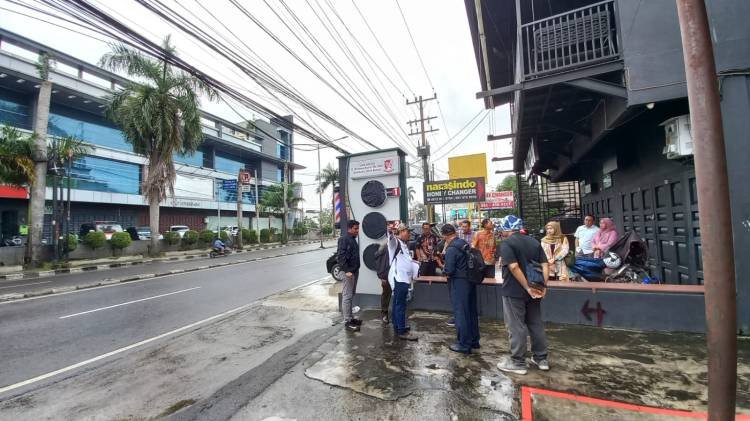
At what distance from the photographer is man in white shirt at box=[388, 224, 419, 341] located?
475cm

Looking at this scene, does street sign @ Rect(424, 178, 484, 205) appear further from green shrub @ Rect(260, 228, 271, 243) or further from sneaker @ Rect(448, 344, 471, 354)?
green shrub @ Rect(260, 228, 271, 243)

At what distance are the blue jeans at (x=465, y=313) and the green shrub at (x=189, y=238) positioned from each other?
2525 centimetres

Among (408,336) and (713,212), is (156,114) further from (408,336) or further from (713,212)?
(713,212)

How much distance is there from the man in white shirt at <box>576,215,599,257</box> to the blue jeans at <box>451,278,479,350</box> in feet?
12.6

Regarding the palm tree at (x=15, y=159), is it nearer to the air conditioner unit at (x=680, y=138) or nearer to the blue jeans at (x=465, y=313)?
the blue jeans at (x=465, y=313)

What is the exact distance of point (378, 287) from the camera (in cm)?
650

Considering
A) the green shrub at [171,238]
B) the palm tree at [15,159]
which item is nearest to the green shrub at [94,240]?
the green shrub at [171,238]

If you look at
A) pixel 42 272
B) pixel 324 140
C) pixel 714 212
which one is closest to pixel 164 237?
pixel 42 272

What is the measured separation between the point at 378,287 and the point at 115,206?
34749 millimetres

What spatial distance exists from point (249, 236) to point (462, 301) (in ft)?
97.5

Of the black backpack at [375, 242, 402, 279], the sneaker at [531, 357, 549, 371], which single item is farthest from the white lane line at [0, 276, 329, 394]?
the sneaker at [531, 357, 549, 371]

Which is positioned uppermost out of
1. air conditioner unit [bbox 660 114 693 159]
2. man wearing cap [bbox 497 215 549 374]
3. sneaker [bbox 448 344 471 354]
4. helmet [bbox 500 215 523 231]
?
air conditioner unit [bbox 660 114 693 159]

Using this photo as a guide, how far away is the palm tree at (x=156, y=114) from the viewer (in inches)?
722

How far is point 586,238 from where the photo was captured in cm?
676
